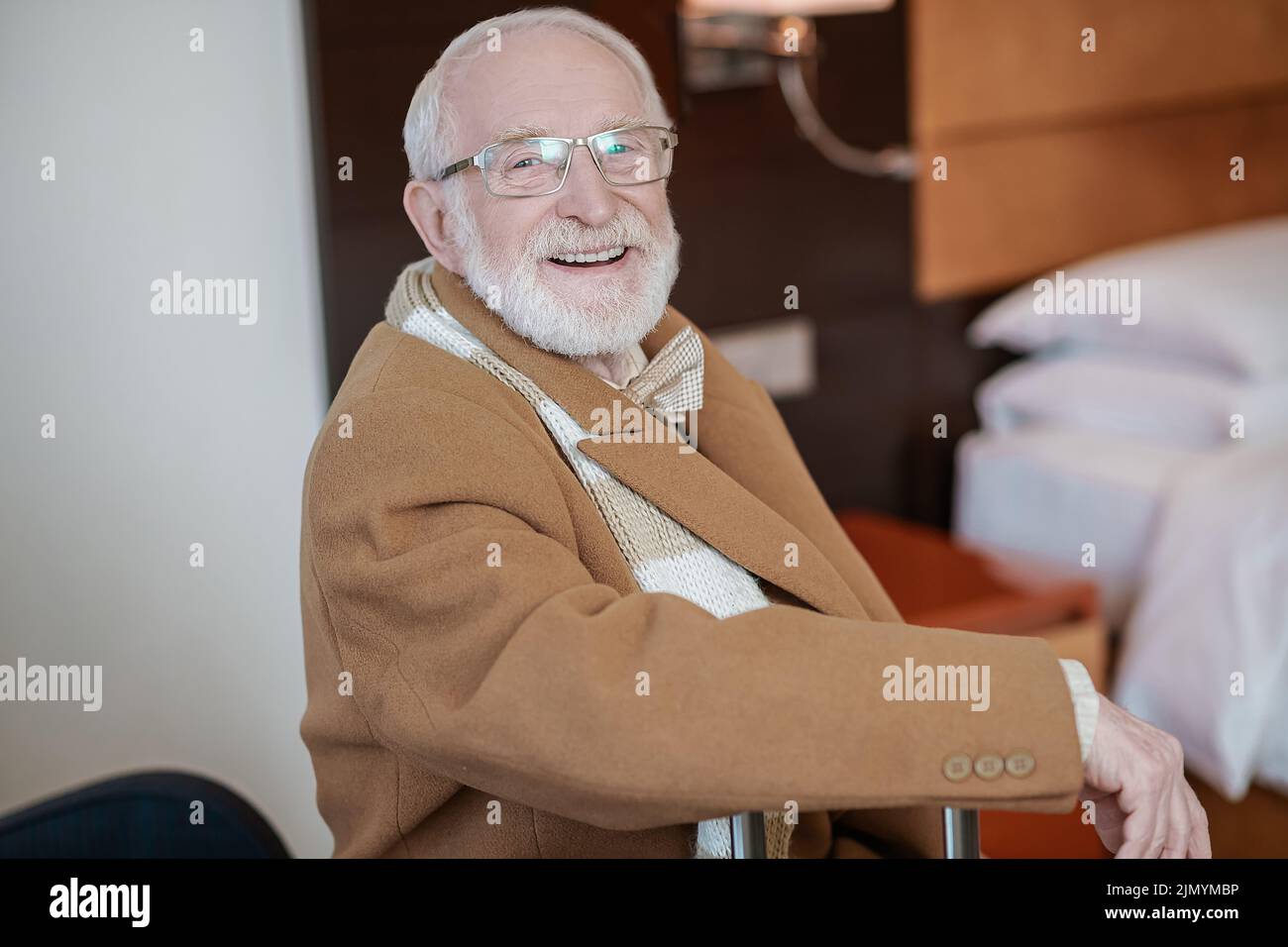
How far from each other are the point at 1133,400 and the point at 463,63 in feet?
4.84

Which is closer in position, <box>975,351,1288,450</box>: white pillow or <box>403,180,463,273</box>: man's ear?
<box>403,180,463,273</box>: man's ear

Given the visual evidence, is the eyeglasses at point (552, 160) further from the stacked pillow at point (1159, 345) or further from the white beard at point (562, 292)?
the stacked pillow at point (1159, 345)

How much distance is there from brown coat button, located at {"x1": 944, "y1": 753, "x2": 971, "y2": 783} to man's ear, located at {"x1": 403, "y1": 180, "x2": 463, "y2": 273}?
0.39 m

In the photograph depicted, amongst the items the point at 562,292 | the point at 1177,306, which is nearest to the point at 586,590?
the point at 562,292

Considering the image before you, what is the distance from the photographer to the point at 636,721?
2.17 ft

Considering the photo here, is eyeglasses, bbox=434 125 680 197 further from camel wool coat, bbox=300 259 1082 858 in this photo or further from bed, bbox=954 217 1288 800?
bed, bbox=954 217 1288 800

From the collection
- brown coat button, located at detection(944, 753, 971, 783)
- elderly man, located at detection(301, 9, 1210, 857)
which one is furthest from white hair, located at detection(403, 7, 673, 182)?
brown coat button, located at detection(944, 753, 971, 783)

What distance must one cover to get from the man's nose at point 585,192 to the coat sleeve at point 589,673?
0.43 ft

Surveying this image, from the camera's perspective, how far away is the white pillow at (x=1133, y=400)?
1.88 metres

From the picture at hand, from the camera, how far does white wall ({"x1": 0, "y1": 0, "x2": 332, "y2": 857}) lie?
2.77 feet

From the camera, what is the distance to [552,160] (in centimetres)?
74

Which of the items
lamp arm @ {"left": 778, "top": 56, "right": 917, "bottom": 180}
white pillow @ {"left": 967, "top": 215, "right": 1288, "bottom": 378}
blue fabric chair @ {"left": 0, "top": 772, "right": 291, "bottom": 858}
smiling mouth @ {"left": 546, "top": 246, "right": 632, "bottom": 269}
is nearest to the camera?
smiling mouth @ {"left": 546, "top": 246, "right": 632, "bottom": 269}
